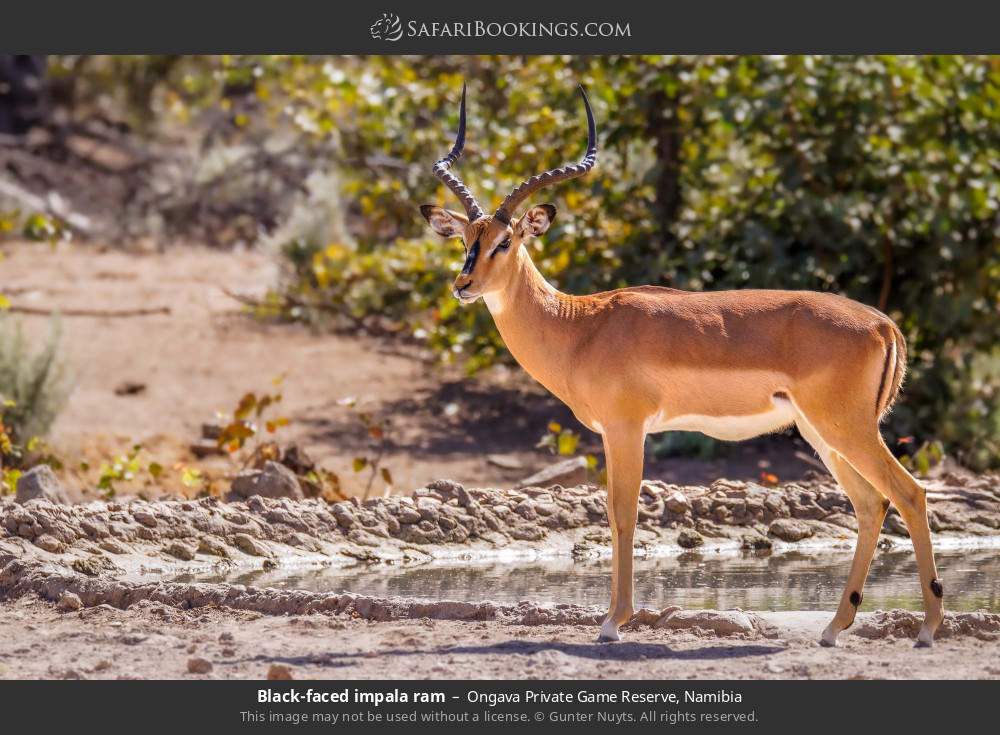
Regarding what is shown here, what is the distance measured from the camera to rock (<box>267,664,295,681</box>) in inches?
294

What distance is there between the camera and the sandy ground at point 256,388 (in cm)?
1703

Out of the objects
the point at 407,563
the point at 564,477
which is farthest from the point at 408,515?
the point at 564,477

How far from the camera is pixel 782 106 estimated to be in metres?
16.0

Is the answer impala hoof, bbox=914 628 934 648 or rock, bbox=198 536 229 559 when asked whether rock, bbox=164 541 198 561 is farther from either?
impala hoof, bbox=914 628 934 648

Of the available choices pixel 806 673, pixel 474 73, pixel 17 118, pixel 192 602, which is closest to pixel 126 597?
pixel 192 602

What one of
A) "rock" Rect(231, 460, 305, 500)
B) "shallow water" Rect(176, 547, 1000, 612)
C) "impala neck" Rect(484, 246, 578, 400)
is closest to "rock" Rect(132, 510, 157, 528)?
"shallow water" Rect(176, 547, 1000, 612)

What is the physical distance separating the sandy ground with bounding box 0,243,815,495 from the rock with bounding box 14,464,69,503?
2971 millimetres

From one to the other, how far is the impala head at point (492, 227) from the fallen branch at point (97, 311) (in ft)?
46.5

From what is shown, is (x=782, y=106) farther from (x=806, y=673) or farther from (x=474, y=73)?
(x=806, y=673)

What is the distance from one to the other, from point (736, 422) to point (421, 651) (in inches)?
87.3

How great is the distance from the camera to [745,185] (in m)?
18.1

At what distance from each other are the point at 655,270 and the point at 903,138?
307 centimetres

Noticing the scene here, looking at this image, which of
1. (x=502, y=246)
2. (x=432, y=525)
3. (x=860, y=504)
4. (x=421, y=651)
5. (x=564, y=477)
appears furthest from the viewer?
(x=564, y=477)

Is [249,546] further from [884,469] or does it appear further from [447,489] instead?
[884,469]
